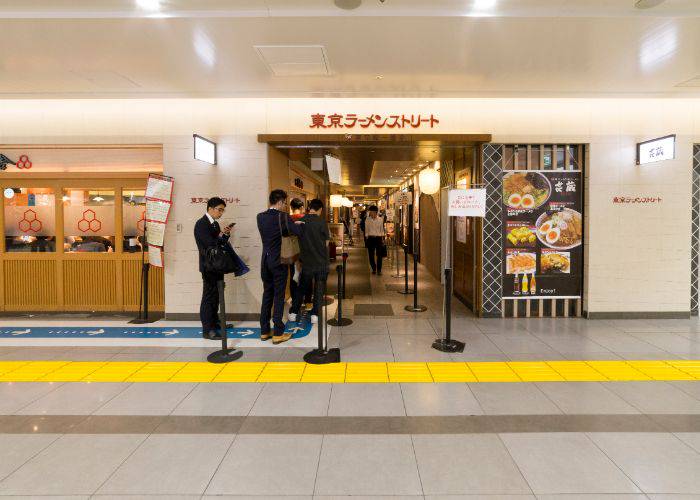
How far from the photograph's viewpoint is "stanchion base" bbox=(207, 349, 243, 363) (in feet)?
14.4

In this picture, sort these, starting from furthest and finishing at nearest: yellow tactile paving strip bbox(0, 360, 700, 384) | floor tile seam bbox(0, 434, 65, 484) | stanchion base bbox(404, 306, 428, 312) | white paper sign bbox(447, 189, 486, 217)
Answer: stanchion base bbox(404, 306, 428, 312)
white paper sign bbox(447, 189, 486, 217)
yellow tactile paving strip bbox(0, 360, 700, 384)
floor tile seam bbox(0, 434, 65, 484)

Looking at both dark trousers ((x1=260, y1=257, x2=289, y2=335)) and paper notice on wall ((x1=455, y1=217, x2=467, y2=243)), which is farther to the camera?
paper notice on wall ((x1=455, y1=217, x2=467, y2=243))

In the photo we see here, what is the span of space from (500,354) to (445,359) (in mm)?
693

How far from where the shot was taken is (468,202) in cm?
463

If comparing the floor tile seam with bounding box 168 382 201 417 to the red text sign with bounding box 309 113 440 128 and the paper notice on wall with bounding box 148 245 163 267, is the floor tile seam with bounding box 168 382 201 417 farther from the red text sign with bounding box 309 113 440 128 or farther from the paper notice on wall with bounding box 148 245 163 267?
the red text sign with bounding box 309 113 440 128

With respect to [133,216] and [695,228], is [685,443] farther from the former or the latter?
[133,216]

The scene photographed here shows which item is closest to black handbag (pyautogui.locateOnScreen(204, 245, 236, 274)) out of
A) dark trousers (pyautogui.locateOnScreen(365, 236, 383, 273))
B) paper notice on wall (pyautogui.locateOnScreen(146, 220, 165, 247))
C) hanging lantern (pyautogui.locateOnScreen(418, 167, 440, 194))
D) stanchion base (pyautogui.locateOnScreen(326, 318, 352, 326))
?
paper notice on wall (pyautogui.locateOnScreen(146, 220, 165, 247))

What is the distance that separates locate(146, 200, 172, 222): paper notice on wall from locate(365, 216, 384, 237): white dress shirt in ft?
19.2

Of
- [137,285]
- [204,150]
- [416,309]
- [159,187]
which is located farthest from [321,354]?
[137,285]

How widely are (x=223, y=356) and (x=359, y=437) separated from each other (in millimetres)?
2171

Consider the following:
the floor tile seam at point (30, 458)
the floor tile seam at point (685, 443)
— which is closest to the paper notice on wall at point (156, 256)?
the floor tile seam at point (30, 458)

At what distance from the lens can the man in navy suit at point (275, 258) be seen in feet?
16.0

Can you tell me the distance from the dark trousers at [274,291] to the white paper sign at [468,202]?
7.09 ft

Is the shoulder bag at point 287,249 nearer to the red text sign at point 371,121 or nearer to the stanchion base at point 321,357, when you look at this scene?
the stanchion base at point 321,357
